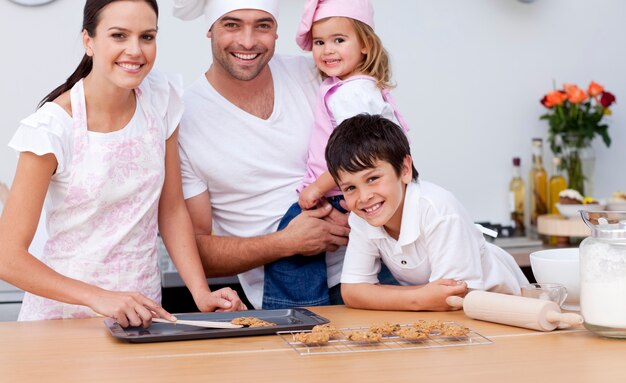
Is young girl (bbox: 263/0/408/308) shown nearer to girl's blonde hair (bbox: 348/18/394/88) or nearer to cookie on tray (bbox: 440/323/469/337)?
girl's blonde hair (bbox: 348/18/394/88)

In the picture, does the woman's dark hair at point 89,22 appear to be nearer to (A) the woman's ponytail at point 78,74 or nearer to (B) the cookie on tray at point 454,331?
(A) the woman's ponytail at point 78,74

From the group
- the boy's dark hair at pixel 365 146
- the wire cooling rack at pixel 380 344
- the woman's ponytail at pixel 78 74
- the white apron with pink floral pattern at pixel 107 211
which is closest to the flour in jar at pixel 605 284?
the wire cooling rack at pixel 380 344

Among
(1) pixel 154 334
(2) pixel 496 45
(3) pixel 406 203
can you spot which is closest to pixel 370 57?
(3) pixel 406 203

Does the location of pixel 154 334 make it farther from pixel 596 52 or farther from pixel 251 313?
pixel 596 52

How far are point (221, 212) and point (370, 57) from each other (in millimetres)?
600

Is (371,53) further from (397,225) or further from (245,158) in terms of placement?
(397,225)

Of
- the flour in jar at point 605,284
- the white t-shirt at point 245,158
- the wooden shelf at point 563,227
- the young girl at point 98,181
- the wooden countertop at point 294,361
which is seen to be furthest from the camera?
the wooden shelf at point 563,227

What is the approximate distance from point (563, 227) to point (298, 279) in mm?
1431

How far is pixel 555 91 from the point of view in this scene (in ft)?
12.3

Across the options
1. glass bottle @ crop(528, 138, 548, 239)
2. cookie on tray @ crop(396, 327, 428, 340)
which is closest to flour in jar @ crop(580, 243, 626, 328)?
cookie on tray @ crop(396, 327, 428, 340)

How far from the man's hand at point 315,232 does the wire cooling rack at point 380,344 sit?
71 centimetres

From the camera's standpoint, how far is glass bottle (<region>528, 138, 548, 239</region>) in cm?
373

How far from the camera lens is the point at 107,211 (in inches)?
81.0

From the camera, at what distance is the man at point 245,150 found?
2430mm
